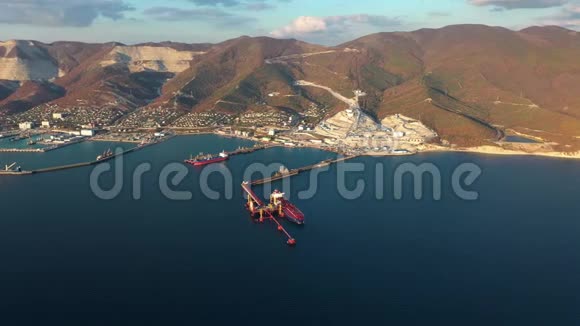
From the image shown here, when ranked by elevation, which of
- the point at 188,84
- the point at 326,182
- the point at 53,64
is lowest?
the point at 326,182

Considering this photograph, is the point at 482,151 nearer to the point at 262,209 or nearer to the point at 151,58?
the point at 262,209

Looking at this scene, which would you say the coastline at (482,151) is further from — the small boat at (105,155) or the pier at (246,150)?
the small boat at (105,155)

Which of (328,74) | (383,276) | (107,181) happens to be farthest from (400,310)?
(328,74)

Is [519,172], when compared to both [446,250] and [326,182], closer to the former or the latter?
[326,182]

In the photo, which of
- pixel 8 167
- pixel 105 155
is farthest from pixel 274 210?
pixel 8 167

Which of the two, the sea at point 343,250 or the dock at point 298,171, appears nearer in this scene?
the sea at point 343,250

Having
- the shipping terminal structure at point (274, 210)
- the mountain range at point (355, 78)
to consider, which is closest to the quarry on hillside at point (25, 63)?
the mountain range at point (355, 78)
